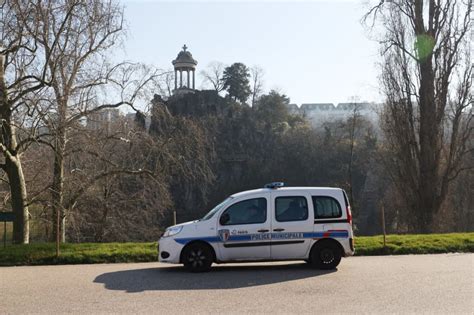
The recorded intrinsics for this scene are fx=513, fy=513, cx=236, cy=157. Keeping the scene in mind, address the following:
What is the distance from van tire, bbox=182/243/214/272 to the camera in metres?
11.1

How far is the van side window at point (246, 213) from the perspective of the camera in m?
11.3

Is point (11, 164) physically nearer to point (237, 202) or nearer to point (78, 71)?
point (78, 71)

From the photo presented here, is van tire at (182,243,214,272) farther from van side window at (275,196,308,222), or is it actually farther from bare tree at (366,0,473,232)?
bare tree at (366,0,473,232)

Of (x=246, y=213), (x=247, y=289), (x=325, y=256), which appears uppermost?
(x=246, y=213)

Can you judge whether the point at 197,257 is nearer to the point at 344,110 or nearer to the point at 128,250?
the point at 128,250

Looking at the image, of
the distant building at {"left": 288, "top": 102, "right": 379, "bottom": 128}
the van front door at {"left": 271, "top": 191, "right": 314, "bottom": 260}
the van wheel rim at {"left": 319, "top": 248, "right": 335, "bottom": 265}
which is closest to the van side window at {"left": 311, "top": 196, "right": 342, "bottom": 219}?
the van front door at {"left": 271, "top": 191, "right": 314, "bottom": 260}

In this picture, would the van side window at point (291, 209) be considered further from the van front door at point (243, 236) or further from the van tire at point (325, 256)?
the van tire at point (325, 256)

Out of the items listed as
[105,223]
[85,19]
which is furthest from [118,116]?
[105,223]

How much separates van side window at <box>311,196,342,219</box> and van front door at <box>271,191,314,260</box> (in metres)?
0.16

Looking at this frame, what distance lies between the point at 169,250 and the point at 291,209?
2.85m

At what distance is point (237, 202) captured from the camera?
37.4 feet

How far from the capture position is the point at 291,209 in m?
11.5

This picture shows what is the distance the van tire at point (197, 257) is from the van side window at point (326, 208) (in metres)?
2.54

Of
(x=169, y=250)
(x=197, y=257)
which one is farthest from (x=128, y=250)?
(x=197, y=257)
